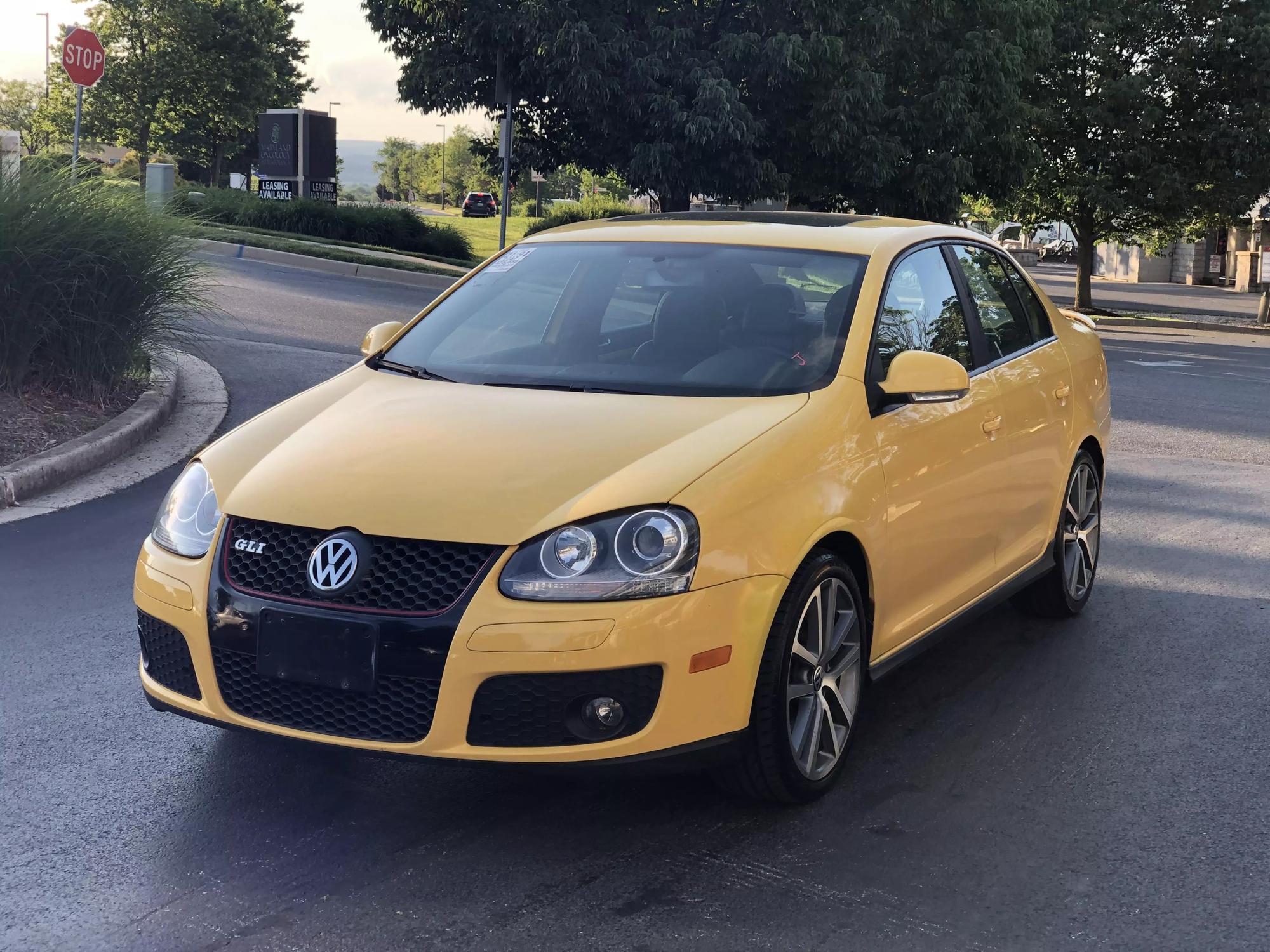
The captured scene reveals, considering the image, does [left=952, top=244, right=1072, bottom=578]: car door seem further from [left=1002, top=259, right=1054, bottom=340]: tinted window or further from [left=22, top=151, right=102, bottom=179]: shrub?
[left=22, top=151, right=102, bottom=179]: shrub

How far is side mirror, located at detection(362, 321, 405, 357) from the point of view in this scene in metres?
5.12

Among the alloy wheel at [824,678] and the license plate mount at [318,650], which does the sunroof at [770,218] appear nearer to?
the alloy wheel at [824,678]

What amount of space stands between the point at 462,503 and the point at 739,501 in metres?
0.70

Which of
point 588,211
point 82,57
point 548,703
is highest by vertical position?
point 82,57

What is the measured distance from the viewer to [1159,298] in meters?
41.5

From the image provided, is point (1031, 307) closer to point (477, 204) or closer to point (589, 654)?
point (589, 654)

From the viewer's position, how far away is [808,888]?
353cm

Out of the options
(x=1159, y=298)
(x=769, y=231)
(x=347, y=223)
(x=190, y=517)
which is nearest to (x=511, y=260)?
(x=769, y=231)

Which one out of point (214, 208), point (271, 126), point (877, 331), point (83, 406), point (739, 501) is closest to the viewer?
point (739, 501)

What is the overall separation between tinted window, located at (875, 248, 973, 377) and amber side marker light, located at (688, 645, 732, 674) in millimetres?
1313

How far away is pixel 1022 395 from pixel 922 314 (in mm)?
700

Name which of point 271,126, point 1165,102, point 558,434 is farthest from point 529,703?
point 271,126

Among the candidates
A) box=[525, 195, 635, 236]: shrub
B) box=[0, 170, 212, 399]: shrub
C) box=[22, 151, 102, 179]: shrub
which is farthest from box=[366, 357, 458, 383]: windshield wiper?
box=[525, 195, 635, 236]: shrub

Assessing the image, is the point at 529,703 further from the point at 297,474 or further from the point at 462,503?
the point at 297,474
